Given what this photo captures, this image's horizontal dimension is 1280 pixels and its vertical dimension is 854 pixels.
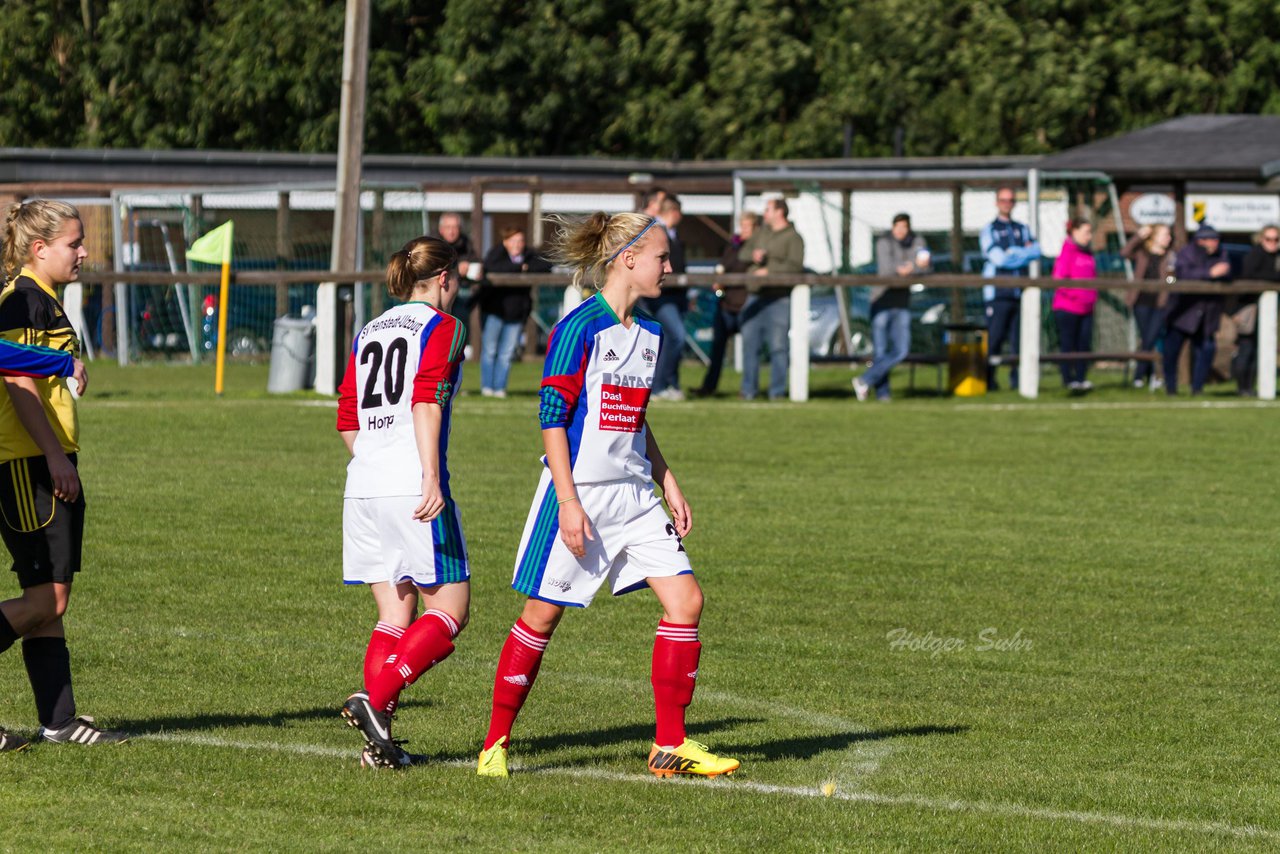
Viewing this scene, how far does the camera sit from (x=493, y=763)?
630cm

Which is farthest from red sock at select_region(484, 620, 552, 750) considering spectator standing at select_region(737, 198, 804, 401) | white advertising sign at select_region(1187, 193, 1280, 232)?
white advertising sign at select_region(1187, 193, 1280, 232)

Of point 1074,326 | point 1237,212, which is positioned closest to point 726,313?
point 1074,326

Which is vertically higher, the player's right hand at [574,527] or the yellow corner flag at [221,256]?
the yellow corner flag at [221,256]

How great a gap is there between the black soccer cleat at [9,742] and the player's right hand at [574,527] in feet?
6.34

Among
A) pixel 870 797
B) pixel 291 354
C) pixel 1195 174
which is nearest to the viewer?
pixel 870 797

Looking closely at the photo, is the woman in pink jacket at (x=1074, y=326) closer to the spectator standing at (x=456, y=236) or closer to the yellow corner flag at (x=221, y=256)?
the spectator standing at (x=456, y=236)

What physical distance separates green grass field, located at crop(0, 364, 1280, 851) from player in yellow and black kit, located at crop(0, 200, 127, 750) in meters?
0.32

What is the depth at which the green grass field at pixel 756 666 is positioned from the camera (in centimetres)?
583

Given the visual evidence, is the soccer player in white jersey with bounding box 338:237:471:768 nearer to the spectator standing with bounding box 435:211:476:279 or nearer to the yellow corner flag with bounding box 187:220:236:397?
the spectator standing with bounding box 435:211:476:279

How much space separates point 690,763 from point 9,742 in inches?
87.2

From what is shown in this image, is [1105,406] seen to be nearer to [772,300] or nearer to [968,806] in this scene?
[772,300]

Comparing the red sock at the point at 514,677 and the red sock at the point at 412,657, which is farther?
the red sock at the point at 514,677

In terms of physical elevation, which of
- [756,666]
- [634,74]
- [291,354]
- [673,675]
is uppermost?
[634,74]

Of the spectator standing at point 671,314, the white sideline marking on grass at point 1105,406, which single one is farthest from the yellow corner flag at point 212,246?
the white sideline marking on grass at point 1105,406
